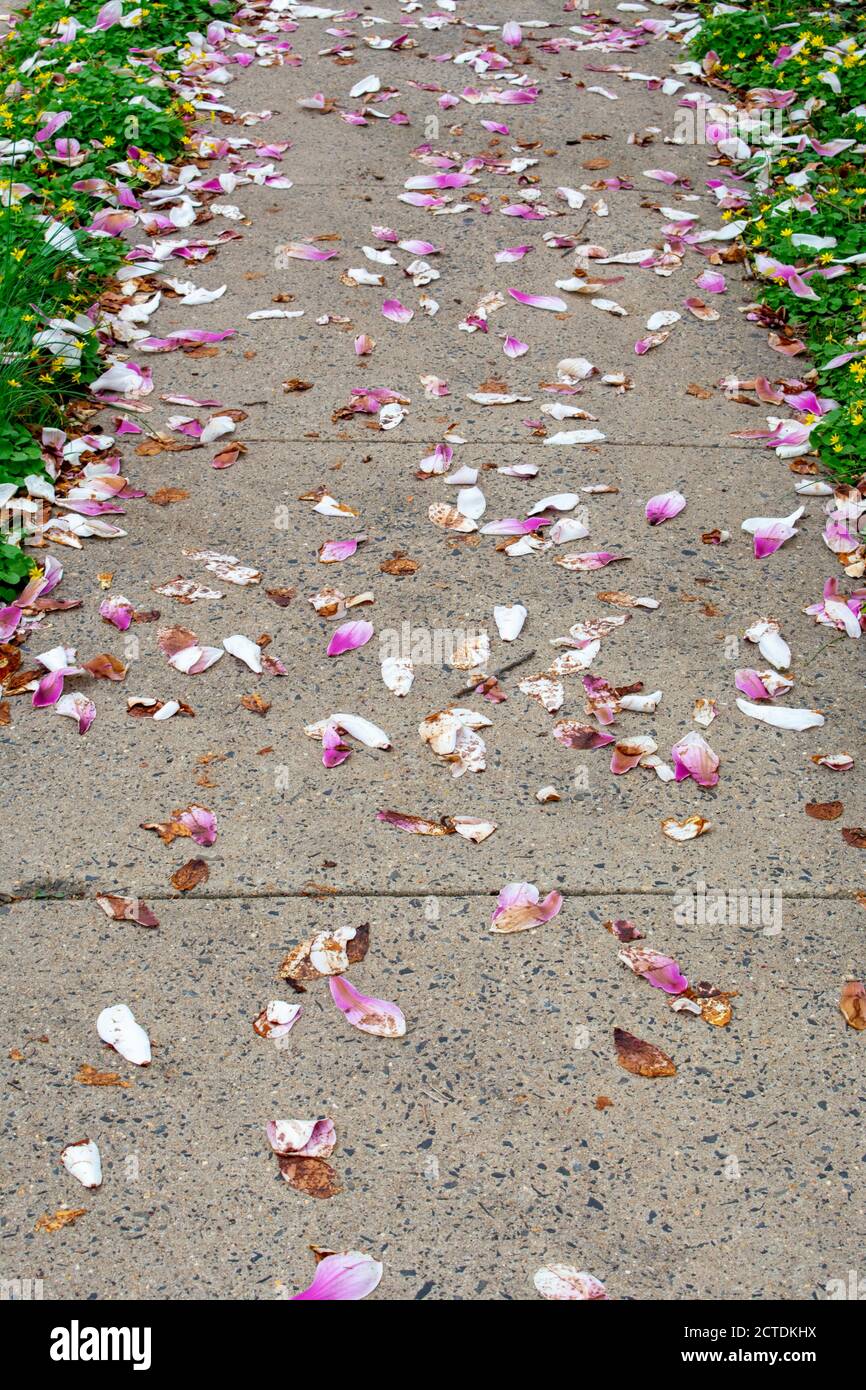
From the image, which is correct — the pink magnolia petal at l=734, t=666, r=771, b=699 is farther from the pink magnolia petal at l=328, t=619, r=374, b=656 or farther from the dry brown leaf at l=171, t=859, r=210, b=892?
the dry brown leaf at l=171, t=859, r=210, b=892

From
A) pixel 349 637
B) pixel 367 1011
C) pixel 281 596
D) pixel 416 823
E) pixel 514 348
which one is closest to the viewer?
pixel 367 1011

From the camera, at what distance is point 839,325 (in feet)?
13.9

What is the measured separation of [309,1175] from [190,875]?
0.73 metres

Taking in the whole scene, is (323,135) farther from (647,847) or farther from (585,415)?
(647,847)

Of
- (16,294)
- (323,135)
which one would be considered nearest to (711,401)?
(16,294)

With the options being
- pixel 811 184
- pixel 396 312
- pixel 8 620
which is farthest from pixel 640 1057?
pixel 811 184

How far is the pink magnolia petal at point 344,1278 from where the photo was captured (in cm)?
193

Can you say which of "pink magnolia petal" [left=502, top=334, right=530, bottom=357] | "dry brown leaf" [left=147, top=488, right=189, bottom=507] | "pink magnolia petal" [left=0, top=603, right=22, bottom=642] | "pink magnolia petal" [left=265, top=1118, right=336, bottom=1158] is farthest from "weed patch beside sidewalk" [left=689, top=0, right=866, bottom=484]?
"pink magnolia petal" [left=265, top=1118, right=336, bottom=1158]

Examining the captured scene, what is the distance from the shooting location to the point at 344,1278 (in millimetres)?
1946

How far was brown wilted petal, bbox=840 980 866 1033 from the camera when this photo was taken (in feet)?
7.59

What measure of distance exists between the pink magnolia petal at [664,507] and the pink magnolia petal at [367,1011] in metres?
1.77

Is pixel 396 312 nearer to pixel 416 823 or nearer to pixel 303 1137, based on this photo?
pixel 416 823
